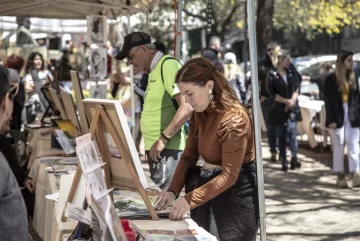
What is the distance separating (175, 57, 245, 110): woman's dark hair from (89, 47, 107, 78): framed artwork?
5.42 m

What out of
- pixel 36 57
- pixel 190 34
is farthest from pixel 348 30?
pixel 36 57

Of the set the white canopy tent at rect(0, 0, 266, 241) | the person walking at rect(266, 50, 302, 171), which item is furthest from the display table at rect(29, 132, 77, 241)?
the person walking at rect(266, 50, 302, 171)

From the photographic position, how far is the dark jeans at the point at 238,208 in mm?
4609

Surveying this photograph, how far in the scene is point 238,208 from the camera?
15.1 feet

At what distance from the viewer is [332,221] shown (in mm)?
8773

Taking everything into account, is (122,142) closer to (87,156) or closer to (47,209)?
(87,156)

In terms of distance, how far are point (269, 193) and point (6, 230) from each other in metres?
7.74

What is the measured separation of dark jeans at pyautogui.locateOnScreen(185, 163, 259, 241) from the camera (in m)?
4.61

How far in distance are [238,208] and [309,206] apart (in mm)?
5233

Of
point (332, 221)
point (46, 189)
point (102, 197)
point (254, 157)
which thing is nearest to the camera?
point (102, 197)

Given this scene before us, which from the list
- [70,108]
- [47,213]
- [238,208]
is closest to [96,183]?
[238,208]

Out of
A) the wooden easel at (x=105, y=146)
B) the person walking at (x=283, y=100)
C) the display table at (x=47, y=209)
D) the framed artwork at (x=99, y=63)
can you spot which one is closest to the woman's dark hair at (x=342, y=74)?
the person walking at (x=283, y=100)

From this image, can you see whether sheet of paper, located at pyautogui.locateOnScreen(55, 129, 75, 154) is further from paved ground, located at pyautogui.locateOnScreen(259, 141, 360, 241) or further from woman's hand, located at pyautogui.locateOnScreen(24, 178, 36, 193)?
paved ground, located at pyautogui.locateOnScreen(259, 141, 360, 241)

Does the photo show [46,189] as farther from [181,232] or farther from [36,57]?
[36,57]
